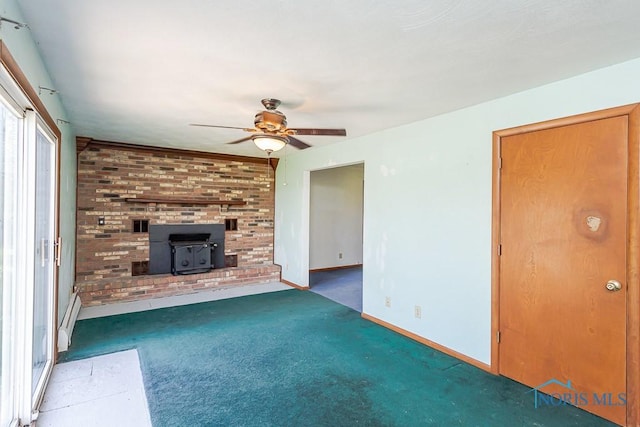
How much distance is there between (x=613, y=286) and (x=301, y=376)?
2312mm

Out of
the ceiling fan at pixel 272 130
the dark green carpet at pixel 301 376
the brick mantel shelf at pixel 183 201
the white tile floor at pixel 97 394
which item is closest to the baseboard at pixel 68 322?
the dark green carpet at pixel 301 376

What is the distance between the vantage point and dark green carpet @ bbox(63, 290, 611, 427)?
2.16 meters

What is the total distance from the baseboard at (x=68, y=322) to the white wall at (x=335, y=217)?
3.99m

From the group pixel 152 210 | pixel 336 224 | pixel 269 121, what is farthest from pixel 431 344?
pixel 152 210

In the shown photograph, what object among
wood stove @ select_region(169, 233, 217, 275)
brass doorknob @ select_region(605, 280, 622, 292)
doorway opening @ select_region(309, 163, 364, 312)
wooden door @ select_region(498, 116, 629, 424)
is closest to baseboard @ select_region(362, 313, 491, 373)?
wooden door @ select_region(498, 116, 629, 424)

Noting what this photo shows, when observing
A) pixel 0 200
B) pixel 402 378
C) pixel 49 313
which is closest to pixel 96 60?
pixel 0 200

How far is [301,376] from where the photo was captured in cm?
266

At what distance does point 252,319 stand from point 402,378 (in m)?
2.04

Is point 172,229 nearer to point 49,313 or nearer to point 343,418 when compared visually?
point 49,313

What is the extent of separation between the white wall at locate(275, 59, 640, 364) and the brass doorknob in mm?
783

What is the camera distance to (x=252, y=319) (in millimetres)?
4008

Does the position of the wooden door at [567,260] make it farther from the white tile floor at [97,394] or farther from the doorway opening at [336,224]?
the doorway opening at [336,224]

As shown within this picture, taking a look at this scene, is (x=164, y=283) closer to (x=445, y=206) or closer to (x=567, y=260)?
(x=445, y=206)

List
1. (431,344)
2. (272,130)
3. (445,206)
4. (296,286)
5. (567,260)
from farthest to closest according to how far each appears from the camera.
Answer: (296,286)
(431,344)
(445,206)
(272,130)
(567,260)
